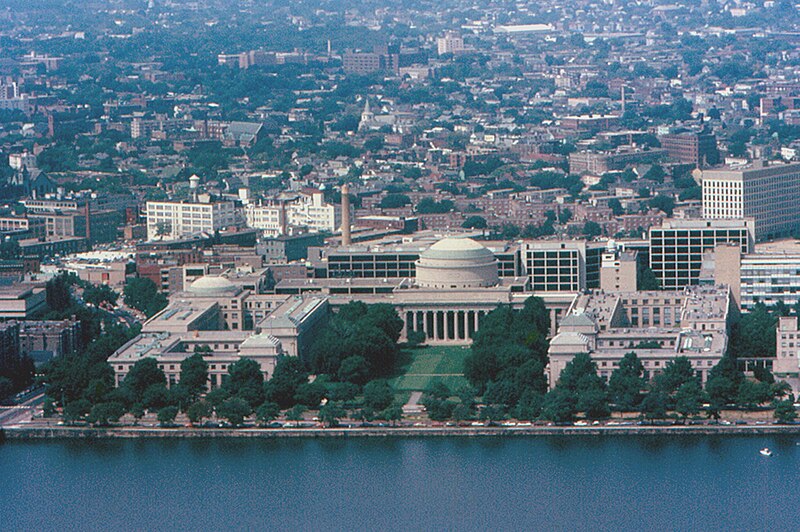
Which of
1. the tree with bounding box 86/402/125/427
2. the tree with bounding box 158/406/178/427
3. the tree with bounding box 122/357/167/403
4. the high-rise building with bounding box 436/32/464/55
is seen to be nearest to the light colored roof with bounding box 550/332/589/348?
the tree with bounding box 158/406/178/427

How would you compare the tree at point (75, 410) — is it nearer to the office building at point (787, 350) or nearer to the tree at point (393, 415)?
the tree at point (393, 415)

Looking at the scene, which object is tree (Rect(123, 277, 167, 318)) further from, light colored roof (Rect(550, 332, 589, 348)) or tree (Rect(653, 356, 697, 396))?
tree (Rect(653, 356, 697, 396))

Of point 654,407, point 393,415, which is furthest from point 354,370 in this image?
point 654,407

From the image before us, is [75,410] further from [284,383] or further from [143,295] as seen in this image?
[143,295]

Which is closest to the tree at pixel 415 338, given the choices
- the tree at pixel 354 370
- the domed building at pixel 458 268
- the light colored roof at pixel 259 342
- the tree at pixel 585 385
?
the domed building at pixel 458 268

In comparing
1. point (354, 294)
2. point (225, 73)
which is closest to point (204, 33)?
point (225, 73)

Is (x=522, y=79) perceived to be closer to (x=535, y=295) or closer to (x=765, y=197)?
(x=765, y=197)
